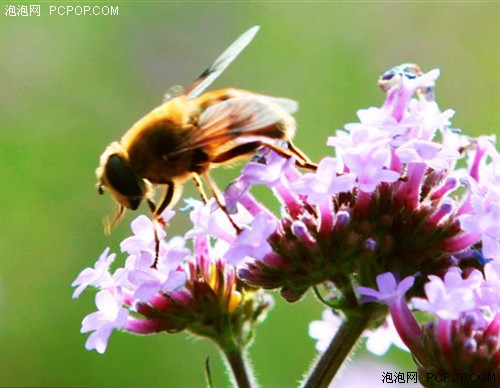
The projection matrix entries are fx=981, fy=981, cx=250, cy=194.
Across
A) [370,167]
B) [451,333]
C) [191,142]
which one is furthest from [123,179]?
[451,333]

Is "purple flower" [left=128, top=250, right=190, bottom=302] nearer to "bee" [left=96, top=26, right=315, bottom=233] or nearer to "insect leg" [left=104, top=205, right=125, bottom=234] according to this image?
"bee" [left=96, top=26, right=315, bottom=233]

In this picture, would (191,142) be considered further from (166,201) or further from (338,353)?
(338,353)

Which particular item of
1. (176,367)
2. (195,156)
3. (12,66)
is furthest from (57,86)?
(195,156)

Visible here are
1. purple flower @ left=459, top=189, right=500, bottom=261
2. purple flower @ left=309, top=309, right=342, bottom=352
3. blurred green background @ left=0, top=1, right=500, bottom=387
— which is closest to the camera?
purple flower @ left=459, top=189, right=500, bottom=261

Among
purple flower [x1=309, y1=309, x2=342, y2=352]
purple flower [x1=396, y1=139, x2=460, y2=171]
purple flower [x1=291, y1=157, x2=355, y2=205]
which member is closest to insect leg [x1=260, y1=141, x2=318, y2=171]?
purple flower [x1=291, y1=157, x2=355, y2=205]

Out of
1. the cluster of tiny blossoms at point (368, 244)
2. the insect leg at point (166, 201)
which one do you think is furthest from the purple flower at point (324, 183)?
the insect leg at point (166, 201)

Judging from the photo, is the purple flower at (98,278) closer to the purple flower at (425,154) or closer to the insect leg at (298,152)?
the insect leg at (298,152)

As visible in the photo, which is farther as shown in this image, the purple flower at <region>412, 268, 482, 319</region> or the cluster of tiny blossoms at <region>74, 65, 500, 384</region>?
the cluster of tiny blossoms at <region>74, 65, 500, 384</region>
